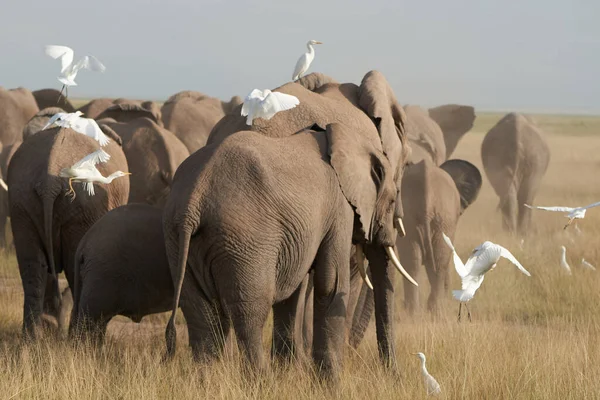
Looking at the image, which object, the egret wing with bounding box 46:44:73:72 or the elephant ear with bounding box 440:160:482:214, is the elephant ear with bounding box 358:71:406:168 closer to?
the egret wing with bounding box 46:44:73:72

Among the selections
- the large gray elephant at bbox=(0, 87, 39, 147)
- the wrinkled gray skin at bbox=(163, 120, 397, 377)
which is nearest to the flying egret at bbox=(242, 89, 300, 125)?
the wrinkled gray skin at bbox=(163, 120, 397, 377)

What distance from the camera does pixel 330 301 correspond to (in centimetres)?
655

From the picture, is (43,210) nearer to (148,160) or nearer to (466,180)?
(148,160)

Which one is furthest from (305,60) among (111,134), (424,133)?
(424,133)

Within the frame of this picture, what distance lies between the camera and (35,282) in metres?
8.59

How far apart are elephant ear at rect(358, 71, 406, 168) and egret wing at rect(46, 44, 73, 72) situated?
Answer: 2444 mm

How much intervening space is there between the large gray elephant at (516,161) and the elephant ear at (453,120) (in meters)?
1.87

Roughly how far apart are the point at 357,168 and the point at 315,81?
5.98 ft

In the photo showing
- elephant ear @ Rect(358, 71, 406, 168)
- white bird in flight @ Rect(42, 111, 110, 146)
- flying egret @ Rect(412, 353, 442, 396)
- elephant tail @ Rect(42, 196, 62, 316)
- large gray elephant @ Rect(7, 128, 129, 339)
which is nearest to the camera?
flying egret @ Rect(412, 353, 442, 396)

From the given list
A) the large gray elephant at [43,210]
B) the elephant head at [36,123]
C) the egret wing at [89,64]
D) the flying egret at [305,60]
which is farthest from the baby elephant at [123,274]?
the elephant head at [36,123]

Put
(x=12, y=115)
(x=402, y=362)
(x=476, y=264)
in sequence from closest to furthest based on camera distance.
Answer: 1. (x=476, y=264)
2. (x=402, y=362)
3. (x=12, y=115)

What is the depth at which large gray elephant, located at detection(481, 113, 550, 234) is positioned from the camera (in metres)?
20.0

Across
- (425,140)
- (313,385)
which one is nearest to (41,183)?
(313,385)

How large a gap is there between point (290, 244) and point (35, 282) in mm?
3165
